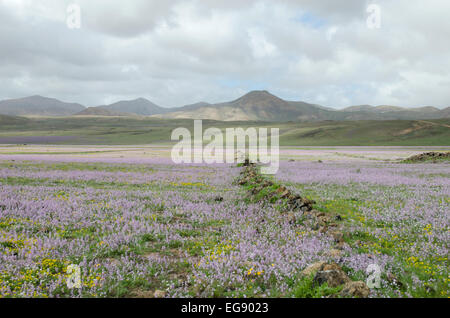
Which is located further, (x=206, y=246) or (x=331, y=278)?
(x=206, y=246)

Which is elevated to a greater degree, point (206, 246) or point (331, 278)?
point (331, 278)

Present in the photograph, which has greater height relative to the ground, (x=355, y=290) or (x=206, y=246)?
(x=355, y=290)

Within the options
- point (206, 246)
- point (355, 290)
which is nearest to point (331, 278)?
point (355, 290)

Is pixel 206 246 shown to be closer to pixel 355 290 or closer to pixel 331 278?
pixel 331 278

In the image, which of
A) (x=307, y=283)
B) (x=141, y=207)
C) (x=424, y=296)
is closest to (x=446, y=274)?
(x=424, y=296)

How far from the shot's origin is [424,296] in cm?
503

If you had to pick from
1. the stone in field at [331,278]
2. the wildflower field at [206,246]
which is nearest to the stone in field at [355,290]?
the wildflower field at [206,246]

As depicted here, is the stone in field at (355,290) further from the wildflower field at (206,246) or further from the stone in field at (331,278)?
the stone in field at (331,278)

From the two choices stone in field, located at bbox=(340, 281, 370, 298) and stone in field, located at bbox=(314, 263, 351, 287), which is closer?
stone in field, located at bbox=(340, 281, 370, 298)

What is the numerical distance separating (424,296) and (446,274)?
1.36 m

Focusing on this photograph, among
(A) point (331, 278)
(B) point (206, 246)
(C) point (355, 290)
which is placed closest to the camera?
(C) point (355, 290)

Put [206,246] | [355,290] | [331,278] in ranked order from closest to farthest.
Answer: [355,290]
[331,278]
[206,246]

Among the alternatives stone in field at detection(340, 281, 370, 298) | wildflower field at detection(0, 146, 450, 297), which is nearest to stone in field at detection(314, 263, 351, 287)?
wildflower field at detection(0, 146, 450, 297)

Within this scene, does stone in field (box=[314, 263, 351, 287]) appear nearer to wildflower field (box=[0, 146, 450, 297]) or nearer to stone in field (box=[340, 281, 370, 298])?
wildflower field (box=[0, 146, 450, 297])
